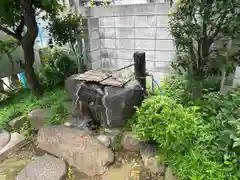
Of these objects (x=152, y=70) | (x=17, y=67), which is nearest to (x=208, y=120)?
(x=152, y=70)

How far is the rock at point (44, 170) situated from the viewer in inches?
113

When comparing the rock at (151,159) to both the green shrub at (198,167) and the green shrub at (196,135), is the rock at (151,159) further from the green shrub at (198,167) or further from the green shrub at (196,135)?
the green shrub at (198,167)

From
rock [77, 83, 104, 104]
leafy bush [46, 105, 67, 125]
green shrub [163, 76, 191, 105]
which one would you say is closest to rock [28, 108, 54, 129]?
leafy bush [46, 105, 67, 125]

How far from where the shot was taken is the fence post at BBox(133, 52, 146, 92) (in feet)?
10.7

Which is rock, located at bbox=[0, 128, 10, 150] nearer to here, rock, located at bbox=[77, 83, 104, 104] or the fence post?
rock, located at bbox=[77, 83, 104, 104]

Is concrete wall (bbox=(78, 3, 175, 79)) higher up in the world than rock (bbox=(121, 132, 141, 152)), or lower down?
higher up

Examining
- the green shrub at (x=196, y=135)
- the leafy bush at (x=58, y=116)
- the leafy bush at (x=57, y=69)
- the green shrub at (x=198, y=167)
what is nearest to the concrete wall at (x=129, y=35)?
the leafy bush at (x=57, y=69)

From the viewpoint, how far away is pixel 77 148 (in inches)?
126

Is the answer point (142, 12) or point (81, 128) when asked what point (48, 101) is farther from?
point (142, 12)

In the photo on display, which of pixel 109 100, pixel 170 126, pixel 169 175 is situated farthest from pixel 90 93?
pixel 169 175

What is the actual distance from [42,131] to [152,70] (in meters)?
3.21

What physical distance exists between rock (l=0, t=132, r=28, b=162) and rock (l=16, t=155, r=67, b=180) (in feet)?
2.32

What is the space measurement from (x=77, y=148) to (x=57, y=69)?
10.3ft

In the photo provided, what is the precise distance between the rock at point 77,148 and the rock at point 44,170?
17cm
